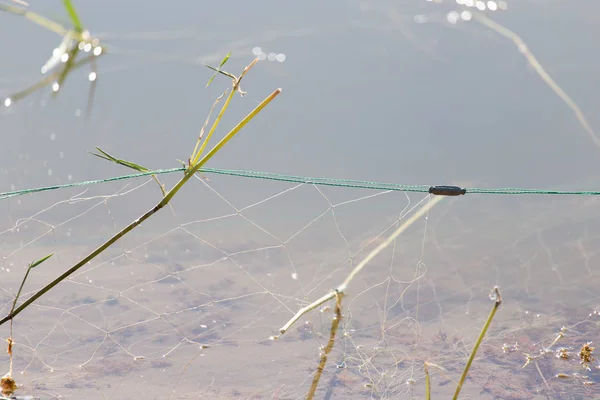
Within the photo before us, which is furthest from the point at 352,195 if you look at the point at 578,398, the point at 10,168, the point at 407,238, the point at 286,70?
the point at 10,168

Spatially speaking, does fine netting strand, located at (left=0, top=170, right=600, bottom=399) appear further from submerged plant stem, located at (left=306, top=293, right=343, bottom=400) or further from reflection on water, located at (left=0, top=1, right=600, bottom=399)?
submerged plant stem, located at (left=306, top=293, right=343, bottom=400)

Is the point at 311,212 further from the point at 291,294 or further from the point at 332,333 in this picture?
the point at 332,333

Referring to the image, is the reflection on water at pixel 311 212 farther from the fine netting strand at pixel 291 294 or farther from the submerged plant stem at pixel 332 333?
the submerged plant stem at pixel 332 333

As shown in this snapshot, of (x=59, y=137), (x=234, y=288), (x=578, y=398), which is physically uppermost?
(x=59, y=137)

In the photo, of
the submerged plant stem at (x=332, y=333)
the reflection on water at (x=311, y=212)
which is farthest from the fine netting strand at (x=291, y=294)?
the submerged plant stem at (x=332, y=333)

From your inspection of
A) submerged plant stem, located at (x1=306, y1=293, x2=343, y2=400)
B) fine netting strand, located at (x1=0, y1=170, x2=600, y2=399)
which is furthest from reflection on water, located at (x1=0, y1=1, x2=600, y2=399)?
submerged plant stem, located at (x1=306, y1=293, x2=343, y2=400)

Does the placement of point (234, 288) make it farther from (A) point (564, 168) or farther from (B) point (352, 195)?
(A) point (564, 168)

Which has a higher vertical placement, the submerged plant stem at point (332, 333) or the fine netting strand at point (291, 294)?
the fine netting strand at point (291, 294)

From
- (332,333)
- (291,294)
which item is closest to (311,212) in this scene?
(291,294)
